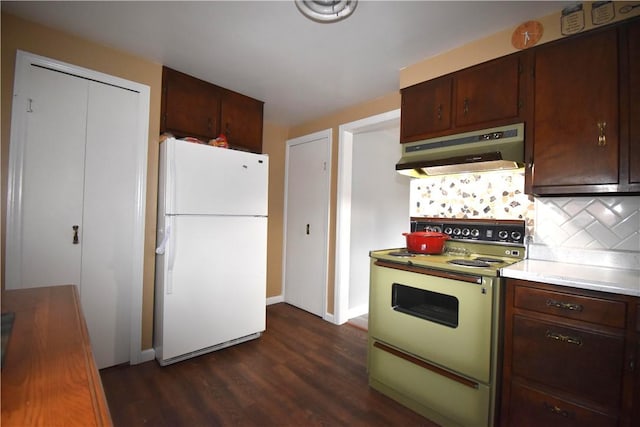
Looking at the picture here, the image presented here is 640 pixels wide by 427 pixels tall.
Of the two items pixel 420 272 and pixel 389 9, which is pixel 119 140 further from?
pixel 420 272

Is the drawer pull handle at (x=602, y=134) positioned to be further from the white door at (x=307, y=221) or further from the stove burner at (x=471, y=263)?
the white door at (x=307, y=221)

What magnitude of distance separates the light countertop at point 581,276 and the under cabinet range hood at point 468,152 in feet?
2.01

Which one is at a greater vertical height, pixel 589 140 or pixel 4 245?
pixel 589 140

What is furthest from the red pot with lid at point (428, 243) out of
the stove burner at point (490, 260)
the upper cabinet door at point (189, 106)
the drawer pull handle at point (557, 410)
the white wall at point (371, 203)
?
the upper cabinet door at point (189, 106)

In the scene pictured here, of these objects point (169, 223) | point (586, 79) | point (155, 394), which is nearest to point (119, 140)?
point (169, 223)

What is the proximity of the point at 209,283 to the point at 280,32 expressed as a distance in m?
1.93

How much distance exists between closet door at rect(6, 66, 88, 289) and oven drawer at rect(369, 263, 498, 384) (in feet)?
6.91

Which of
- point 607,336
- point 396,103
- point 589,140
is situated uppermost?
point 396,103

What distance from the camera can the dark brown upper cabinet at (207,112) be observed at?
243 centimetres

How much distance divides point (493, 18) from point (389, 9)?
24.9 inches

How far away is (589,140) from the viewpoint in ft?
4.85

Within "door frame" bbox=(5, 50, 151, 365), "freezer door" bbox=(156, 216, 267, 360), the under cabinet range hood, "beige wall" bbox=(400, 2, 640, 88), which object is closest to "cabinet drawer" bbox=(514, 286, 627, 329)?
the under cabinet range hood

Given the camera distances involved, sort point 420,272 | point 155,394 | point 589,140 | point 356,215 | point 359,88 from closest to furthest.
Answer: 1. point 589,140
2. point 420,272
3. point 155,394
4. point 359,88
5. point 356,215

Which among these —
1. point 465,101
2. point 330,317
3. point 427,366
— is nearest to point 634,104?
point 465,101
